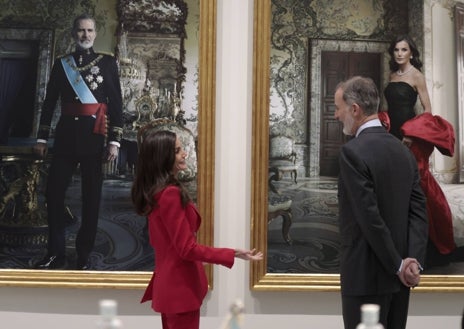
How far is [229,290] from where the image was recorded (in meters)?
4.37

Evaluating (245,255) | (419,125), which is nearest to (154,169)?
(245,255)

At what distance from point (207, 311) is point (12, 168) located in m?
1.83

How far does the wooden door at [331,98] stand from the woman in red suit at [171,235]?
1636mm

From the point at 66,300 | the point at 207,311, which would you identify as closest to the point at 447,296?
the point at 207,311

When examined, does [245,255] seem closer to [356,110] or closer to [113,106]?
[356,110]

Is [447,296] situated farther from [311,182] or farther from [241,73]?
[241,73]

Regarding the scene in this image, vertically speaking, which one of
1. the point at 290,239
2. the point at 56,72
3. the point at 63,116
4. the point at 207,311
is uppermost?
the point at 56,72

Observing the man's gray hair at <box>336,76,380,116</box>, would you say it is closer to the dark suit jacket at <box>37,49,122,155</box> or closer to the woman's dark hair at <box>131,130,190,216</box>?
the woman's dark hair at <box>131,130,190,216</box>

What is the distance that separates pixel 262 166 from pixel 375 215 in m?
1.60

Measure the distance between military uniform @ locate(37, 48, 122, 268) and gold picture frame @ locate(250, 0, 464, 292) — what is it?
105cm

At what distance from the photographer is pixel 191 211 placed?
2.99 meters

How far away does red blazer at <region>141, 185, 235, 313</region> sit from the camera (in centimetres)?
287

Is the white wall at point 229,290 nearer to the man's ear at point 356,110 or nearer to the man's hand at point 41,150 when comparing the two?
the man's hand at point 41,150

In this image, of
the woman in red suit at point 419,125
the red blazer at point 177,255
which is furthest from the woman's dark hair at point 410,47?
the red blazer at point 177,255
